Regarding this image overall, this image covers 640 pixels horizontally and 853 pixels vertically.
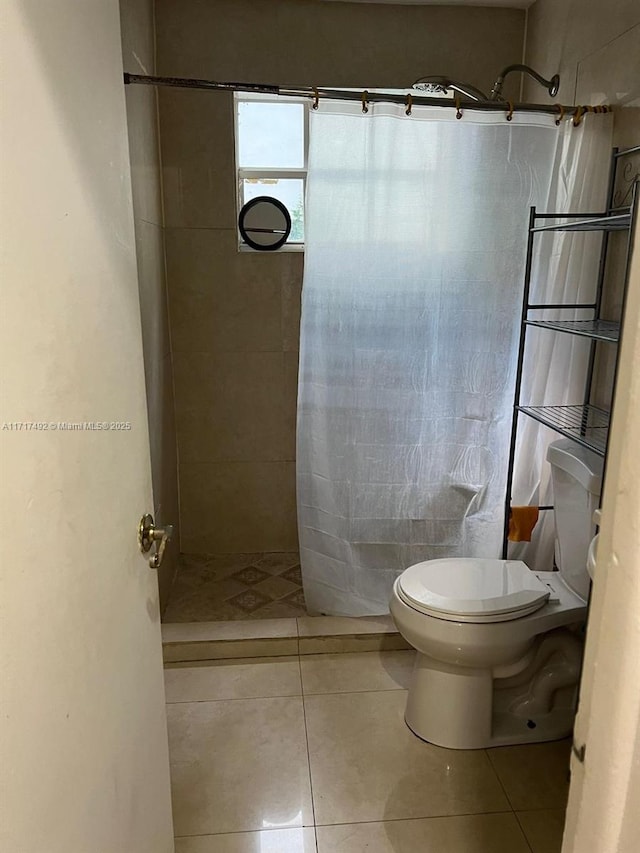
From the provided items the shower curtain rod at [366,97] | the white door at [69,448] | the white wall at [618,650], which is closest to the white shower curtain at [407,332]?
the shower curtain rod at [366,97]

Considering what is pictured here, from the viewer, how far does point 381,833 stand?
1.55 meters

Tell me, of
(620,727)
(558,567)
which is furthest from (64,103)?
(558,567)

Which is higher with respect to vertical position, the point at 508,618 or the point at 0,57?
the point at 0,57

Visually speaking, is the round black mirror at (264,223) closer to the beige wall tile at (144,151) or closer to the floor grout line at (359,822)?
the beige wall tile at (144,151)

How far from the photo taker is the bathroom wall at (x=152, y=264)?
2.03m

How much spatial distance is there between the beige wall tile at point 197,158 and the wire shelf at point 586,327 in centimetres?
130

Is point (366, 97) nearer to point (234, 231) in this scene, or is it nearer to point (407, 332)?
point (407, 332)

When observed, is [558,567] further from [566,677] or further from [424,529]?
[424,529]

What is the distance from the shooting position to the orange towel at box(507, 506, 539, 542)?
7.02 feet

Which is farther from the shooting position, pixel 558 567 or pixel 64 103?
pixel 558 567

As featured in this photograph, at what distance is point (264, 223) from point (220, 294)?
0.34 meters

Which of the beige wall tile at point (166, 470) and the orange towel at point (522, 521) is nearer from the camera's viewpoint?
the orange towel at point (522, 521)

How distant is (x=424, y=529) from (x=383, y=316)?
2.50ft

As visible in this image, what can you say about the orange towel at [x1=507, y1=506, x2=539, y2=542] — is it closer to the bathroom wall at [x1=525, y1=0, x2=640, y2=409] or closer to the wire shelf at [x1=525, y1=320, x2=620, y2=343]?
the bathroom wall at [x1=525, y1=0, x2=640, y2=409]
